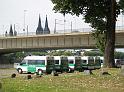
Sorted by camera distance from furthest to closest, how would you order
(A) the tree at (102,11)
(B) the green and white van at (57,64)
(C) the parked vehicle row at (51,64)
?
(B) the green and white van at (57,64), (C) the parked vehicle row at (51,64), (A) the tree at (102,11)

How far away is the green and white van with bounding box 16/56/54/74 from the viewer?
5297 cm

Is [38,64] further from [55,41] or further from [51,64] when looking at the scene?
[55,41]

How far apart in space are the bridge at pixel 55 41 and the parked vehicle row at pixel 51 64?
867 centimetres

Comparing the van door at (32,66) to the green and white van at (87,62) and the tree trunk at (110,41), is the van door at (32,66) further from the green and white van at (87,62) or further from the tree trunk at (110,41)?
the green and white van at (87,62)

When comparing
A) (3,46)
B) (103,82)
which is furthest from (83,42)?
(103,82)

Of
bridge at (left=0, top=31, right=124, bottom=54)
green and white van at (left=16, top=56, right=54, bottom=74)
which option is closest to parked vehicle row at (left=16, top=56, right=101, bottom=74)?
green and white van at (left=16, top=56, right=54, bottom=74)

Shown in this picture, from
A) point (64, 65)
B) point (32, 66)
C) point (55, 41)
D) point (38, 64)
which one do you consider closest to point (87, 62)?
point (64, 65)

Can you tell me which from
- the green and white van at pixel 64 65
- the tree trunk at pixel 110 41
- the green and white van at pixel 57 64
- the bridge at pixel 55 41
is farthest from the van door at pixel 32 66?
the bridge at pixel 55 41

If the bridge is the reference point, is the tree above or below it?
above

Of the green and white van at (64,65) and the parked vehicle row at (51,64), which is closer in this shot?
the parked vehicle row at (51,64)

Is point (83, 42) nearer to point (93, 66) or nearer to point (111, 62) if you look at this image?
point (93, 66)

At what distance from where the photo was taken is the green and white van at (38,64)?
52966 millimetres

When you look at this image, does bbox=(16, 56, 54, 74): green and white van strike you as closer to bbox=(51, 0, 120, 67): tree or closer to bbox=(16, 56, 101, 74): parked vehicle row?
bbox=(16, 56, 101, 74): parked vehicle row

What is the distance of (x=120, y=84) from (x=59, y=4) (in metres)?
21.1
